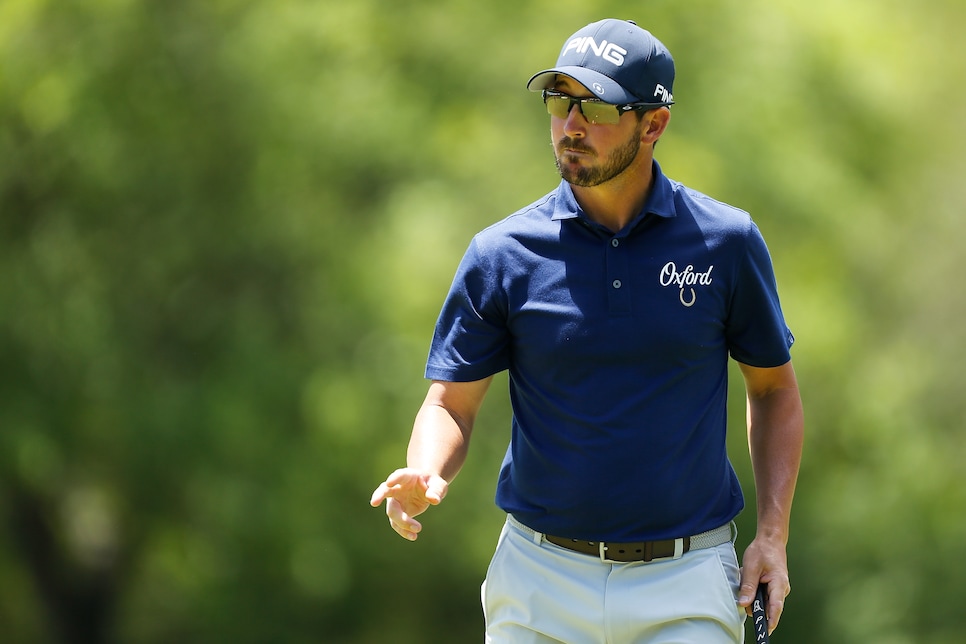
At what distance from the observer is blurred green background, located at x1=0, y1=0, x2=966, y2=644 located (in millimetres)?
9469

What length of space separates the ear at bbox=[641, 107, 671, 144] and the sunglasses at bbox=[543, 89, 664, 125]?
0.06 m

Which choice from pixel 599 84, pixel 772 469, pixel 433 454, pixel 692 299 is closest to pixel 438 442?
pixel 433 454

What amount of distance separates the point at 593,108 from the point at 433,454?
0.85m

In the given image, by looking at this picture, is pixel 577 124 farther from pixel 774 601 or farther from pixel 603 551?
pixel 774 601

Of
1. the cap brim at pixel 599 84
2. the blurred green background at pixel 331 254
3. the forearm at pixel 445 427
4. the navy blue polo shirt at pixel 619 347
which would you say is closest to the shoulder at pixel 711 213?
the navy blue polo shirt at pixel 619 347

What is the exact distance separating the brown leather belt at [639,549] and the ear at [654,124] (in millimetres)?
911

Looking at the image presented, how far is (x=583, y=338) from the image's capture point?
292 centimetres

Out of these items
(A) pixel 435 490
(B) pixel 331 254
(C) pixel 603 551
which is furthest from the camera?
(B) pixel 331 254

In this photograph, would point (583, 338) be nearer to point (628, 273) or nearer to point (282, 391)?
point (628, 273)

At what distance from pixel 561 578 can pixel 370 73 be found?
280 inches

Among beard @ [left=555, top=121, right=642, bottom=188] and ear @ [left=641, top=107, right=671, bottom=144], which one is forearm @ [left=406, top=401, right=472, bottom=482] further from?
ear @ [left=641, top=107, right=671, bottom=144]

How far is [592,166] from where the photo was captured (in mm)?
3016

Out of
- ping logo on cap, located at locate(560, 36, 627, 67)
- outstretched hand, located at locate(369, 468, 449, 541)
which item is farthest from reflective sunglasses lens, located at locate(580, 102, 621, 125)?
outstretched hand, located at locate(369, 468, 449, 541)

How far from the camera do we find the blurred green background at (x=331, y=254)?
9.47 metres
